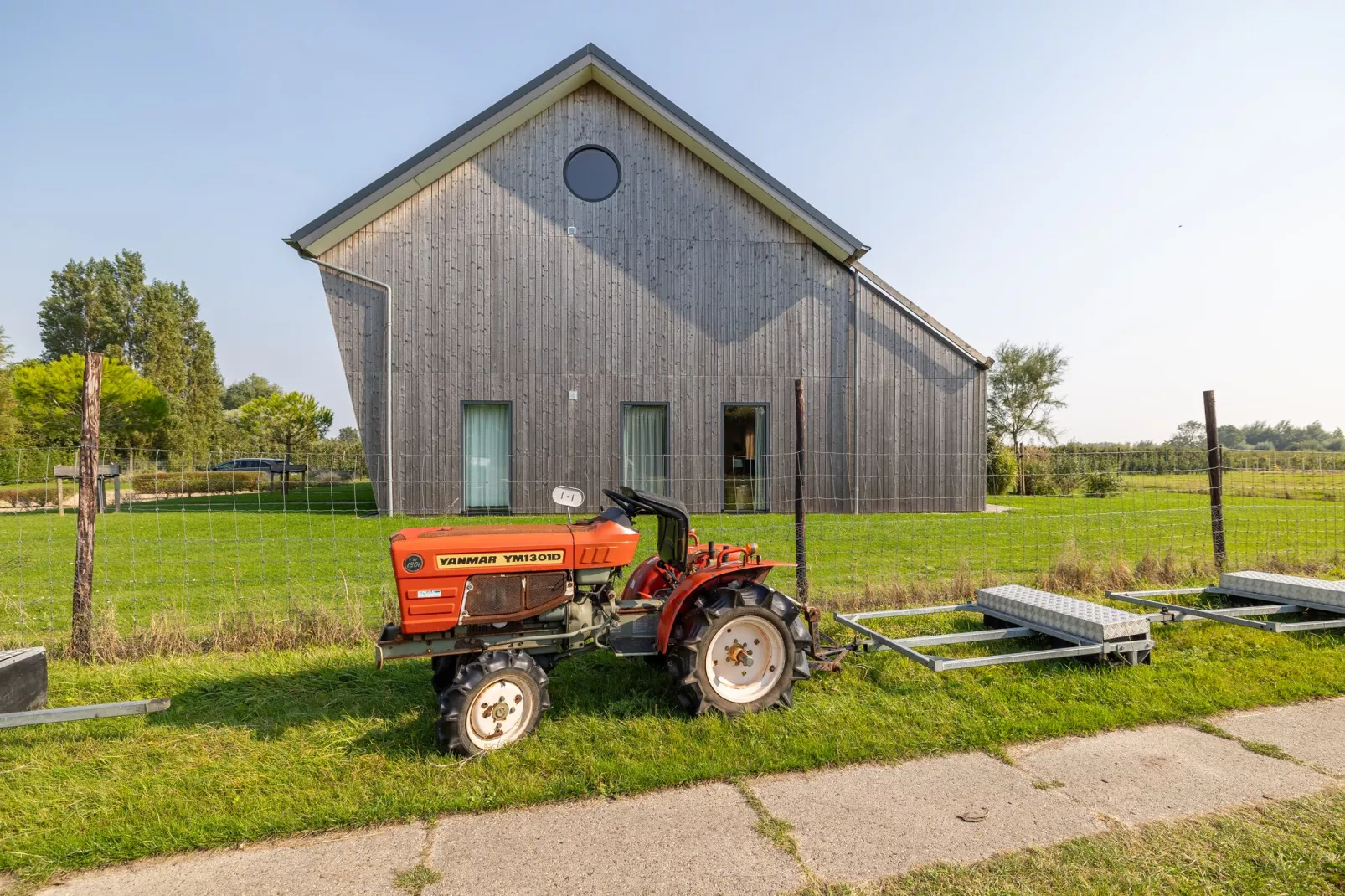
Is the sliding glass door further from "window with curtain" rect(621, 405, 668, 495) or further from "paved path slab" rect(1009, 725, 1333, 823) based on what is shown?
"paved path slab" rect(1009, 725, 1333, 823)

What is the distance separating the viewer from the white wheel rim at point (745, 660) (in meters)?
4.13

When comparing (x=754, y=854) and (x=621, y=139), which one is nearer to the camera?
(x=754, y=854)

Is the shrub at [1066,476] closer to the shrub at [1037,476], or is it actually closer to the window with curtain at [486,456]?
the shrub at [1037,476]

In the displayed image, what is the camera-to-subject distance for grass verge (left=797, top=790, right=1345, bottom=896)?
249cm

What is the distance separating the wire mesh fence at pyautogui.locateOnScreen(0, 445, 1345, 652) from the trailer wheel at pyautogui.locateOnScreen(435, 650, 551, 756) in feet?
7.92

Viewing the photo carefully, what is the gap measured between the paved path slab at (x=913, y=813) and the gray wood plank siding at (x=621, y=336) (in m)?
10.6

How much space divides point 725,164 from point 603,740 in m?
12.3

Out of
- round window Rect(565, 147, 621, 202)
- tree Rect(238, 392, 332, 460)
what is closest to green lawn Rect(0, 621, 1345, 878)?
round window Rect(565, 147, 621, 202)

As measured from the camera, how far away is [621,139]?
543 inches

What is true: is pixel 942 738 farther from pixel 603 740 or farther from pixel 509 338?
pixel 509 338

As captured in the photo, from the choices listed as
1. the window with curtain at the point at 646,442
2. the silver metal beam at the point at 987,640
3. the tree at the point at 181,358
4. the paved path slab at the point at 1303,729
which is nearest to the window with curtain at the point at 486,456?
the window with curtain at the point at 646,442

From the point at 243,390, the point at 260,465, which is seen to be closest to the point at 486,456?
the point at 260,465

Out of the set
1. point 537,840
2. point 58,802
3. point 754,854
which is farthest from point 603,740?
point 58,802

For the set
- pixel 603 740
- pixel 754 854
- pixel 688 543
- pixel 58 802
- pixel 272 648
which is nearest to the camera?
pixel 754 854
